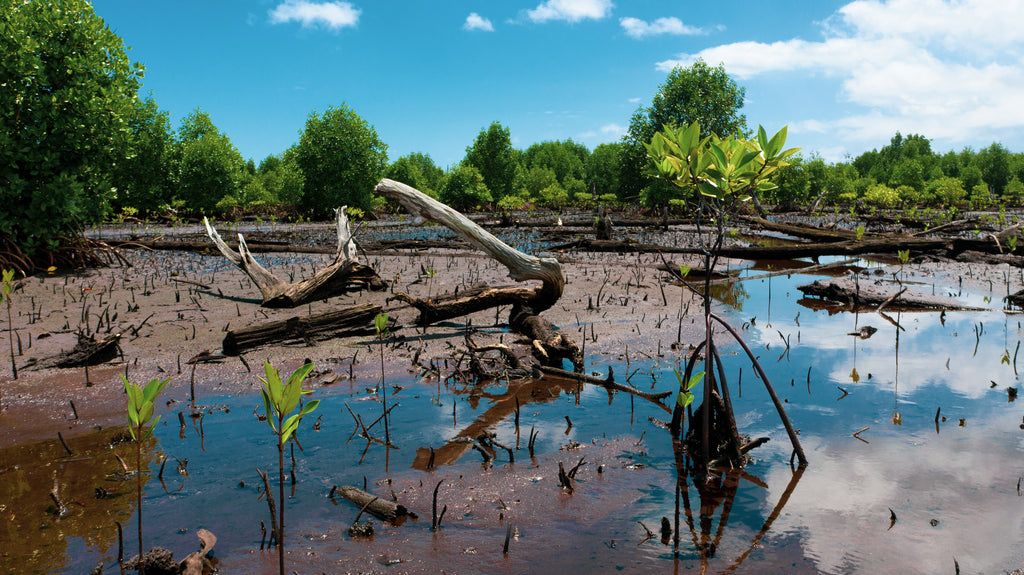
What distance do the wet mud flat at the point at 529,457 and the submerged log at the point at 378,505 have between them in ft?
0.21

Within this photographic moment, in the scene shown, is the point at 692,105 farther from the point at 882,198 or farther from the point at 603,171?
the point at 603,171

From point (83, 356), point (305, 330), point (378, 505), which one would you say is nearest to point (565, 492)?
point (378, 505)

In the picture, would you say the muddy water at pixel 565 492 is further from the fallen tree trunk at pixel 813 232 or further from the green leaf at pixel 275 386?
the fallen tree trunk at pixel 813 232

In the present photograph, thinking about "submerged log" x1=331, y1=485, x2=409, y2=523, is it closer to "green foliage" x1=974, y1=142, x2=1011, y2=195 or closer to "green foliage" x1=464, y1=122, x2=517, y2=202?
"green foliage" x1=464, y1=122, x2=517, y2=202

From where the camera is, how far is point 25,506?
375cm

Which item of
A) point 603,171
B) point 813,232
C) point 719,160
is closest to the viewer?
point 719,160

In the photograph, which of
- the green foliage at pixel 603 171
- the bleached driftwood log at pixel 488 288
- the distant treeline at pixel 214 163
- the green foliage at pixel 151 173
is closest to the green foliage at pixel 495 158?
the distant treeline at pixel 214 163

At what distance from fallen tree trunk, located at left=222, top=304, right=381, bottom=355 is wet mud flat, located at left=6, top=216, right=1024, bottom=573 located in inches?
6.7

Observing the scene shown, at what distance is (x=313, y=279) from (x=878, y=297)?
390 inches

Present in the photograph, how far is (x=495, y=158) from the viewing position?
5550 centimetres

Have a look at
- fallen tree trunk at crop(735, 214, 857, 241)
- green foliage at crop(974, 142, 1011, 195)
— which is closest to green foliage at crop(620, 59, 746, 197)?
fallen tree trunk at crop(735, 214, 857, 241)

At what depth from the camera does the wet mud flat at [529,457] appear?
3.35 meters

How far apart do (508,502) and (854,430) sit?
3222 millimetres

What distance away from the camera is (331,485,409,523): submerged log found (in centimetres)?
359
